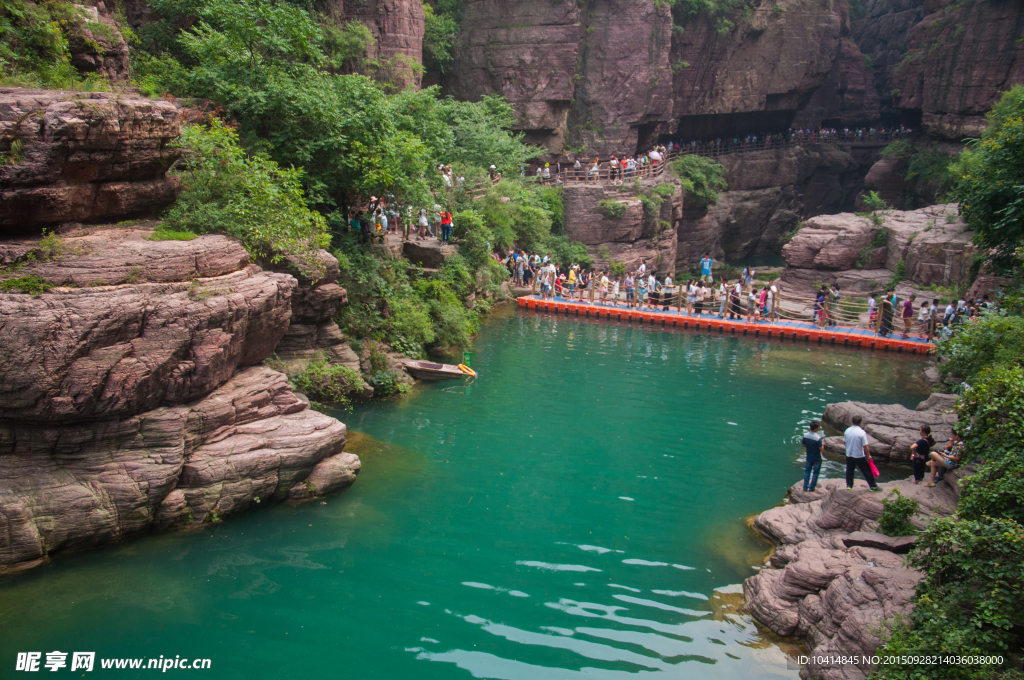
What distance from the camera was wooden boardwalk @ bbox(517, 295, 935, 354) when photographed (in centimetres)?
2453

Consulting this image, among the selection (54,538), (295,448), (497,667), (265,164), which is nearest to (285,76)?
(265,164)

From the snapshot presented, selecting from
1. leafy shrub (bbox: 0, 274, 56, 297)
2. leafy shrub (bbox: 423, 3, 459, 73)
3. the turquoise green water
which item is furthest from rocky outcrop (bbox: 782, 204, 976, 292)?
leafy shrub (bbox: 0, 274, 56, 297)

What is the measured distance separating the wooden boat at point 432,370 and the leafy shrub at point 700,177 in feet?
84.7

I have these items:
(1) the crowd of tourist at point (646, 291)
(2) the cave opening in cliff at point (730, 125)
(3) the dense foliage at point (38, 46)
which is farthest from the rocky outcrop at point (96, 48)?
(2) the cave opening in cliff at point (730, 125)

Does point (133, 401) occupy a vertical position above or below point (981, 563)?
above

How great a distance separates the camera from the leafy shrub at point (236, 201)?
13.1 metres

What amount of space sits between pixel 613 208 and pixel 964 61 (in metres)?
20.0

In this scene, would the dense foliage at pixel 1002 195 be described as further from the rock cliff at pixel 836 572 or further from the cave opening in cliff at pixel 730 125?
the cave opening in cliff at pixel 730 125

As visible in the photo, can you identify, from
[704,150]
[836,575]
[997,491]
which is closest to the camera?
[997,491]

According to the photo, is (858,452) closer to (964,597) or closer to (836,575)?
(836,575)

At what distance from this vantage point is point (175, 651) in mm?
8047

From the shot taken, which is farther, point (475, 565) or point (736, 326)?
point (736, 326)

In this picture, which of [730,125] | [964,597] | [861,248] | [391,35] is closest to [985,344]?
[964,597]

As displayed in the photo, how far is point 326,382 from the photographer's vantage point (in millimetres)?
15180
